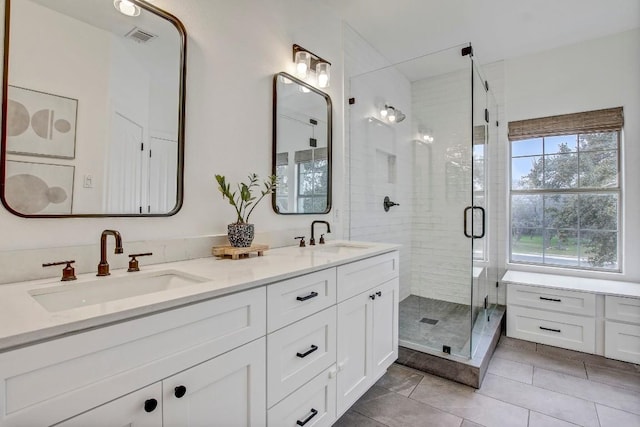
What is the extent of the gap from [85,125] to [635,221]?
4.06 metres

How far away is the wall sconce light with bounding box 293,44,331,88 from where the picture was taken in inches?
84.4

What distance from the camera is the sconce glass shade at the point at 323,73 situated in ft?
7.55

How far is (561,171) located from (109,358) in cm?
394

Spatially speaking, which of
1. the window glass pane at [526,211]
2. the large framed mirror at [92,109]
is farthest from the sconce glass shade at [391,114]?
the large framed mirror at [92,109]

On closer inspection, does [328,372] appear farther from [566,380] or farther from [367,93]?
[367,93]

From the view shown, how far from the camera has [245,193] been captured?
169 cm

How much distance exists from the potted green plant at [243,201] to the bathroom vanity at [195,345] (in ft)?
0.45

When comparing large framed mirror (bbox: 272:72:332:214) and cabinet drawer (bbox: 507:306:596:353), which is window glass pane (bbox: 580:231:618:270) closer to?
cabinet drawer (bbox: 507:306:596:353)

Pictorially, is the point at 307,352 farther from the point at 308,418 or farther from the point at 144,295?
the point at 144,295

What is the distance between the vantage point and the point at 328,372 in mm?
1484

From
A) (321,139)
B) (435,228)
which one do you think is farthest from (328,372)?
(435,228)

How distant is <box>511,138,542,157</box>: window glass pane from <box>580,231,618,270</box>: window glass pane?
3.08 feet

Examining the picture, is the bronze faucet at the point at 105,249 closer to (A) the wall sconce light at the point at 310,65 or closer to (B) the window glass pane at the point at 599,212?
(A) the wall sconce light at the point at 310,65

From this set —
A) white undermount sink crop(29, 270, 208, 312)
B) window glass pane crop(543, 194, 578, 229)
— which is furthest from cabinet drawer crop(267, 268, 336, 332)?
window glass pane crop(543, 194, 578, 229)
